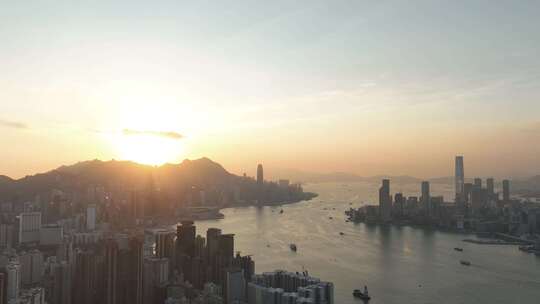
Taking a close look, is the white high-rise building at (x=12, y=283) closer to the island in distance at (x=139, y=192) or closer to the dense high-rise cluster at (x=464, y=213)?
the island in distance at (x=139, y=192)

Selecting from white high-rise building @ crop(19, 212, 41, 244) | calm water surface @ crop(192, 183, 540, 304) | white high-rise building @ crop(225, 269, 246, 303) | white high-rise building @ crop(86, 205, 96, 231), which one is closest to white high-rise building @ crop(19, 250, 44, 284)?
white high-rise building @ crop(225, 269, 246, 303)

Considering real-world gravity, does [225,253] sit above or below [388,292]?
above

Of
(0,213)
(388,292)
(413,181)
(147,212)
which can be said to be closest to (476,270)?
(388,292)

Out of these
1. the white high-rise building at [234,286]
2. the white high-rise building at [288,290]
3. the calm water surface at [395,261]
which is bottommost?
the calm water surface at [395,261]

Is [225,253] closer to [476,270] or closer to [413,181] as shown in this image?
[476,270]

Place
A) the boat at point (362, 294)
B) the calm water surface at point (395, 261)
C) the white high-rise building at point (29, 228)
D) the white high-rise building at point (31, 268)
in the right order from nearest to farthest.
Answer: the boat at point (362, 294), the white high-rise building at point (31, 268), the calm water surface at point (395, 261), the white high-rise building at point (29, 228)

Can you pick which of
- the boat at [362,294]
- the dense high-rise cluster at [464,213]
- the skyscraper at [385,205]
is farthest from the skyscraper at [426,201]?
the boat at [362,294]
